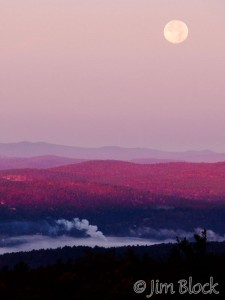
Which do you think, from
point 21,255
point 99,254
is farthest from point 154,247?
point 99,254

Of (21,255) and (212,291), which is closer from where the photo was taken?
(212,291)

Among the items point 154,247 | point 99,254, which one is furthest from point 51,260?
point 99,254

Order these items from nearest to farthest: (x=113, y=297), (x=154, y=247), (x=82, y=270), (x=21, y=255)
A: (x=113, y=297) < (x=82, y=270) < (x=154, y=247) < (x=21, y=255)

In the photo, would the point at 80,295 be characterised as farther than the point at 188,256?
No

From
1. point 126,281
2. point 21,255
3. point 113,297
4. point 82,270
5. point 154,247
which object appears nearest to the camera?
point 113,297

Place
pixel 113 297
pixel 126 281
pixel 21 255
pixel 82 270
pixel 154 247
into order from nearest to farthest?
pixel 113 297 < pixel 126 281 < pixel 82 270 < pixel 154 247 < pixel 21 255

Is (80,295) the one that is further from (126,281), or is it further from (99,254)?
(99,254)

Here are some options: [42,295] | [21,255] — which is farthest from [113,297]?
[21,255]

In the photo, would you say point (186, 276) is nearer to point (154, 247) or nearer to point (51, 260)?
point (154, 247)

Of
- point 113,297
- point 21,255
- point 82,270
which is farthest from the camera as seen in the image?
point 21,255
